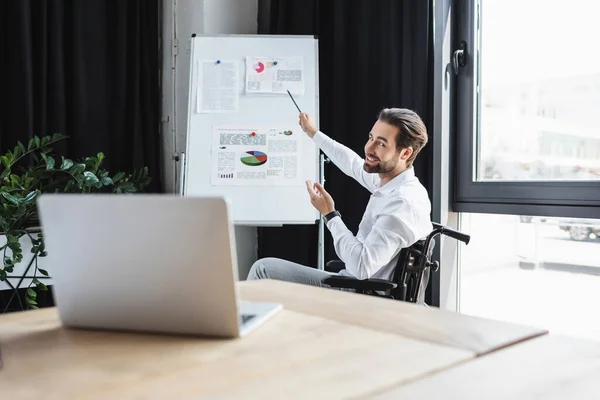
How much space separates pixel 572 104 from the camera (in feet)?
8.28

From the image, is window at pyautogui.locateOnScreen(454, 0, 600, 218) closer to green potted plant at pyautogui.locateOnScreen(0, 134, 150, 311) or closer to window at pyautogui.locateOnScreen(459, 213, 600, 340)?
window at pyautogui.locateOnScreen(459, 213, 600, 340)

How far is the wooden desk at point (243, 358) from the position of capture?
0.68 metres

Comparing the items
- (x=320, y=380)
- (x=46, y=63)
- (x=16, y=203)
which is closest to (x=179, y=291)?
(x=320, y=380)

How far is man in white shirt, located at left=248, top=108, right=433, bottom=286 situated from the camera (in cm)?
216

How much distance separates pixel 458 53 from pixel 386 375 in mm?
2394

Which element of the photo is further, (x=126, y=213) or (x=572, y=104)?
(x=572, y=104)

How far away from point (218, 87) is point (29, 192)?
1.05 m

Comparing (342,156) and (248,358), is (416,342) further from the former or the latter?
(342,156)

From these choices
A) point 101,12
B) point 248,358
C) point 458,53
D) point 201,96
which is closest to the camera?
point 248,358

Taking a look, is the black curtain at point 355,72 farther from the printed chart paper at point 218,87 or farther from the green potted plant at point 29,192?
the green potted plant at point 29,192

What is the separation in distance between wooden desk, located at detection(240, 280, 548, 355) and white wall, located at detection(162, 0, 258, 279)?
7.61 feet

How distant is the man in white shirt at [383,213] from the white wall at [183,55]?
1087 mm

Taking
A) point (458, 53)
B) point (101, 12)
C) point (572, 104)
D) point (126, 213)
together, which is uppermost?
point (101, 12)

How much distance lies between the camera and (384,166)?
2469mm
